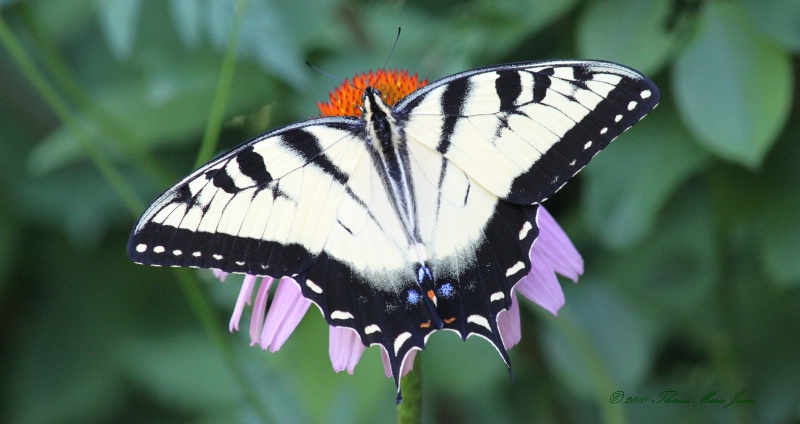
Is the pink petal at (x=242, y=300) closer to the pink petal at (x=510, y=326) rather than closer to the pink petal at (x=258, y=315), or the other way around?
the pink petal at (x=258, y=315)

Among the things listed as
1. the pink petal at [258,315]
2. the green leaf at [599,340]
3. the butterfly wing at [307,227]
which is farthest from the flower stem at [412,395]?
the green leaf at [599,340]

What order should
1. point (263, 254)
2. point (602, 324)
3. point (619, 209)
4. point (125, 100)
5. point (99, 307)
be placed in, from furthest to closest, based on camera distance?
point (99, 307) < point (125, 100) < point (602, 324) < point (619, 209) < point (263, 254)

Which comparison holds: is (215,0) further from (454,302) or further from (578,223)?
(578,223)

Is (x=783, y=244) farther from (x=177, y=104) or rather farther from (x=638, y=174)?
(x=177, y=104)

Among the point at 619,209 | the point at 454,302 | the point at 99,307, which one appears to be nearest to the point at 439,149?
the point at 454,302

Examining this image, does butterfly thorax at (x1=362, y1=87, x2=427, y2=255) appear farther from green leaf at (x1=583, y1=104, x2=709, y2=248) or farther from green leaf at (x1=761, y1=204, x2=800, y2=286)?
green leaf at (x1=761, y1=204, x2=800, y2=286)

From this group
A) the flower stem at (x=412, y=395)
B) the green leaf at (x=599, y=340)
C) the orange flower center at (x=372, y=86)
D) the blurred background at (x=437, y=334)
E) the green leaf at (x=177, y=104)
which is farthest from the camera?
the green leaf at (x=177, y=104)

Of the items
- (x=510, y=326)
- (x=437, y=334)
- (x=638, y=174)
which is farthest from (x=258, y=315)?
(x=638, y=174)
